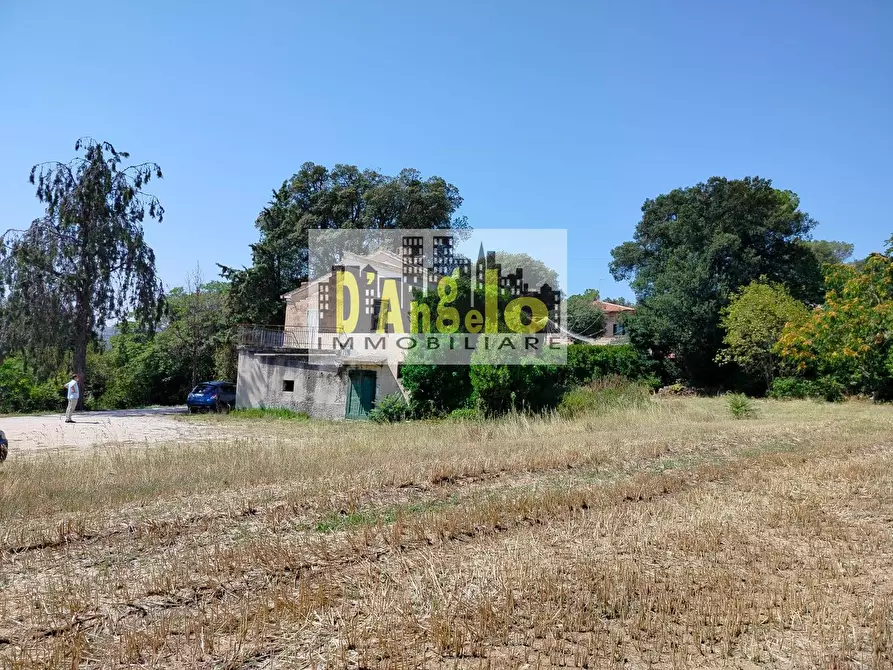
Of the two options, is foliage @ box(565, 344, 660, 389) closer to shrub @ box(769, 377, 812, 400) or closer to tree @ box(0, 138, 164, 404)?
shrub @ box(769, 377, 812, 400)

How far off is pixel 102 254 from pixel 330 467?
1047 inches

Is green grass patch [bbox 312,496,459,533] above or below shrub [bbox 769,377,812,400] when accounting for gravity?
below

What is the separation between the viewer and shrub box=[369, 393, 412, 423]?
19828 mm

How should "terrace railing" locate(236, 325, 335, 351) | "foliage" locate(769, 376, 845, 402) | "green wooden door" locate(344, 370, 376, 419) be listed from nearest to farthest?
"green wooden door" locate(344, 370, 376, 419) → "terrace railing" locate(236, 325, 335, 351) → "foliage" locate(769, 376, 845, 402)

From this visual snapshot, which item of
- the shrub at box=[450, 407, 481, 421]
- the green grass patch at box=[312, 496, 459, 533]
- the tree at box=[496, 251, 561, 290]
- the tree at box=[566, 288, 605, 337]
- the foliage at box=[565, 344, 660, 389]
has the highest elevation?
the tree at box=[496, 251, 561, 290]

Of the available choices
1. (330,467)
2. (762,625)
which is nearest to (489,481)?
(330,467)

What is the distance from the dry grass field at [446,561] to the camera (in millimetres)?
3805

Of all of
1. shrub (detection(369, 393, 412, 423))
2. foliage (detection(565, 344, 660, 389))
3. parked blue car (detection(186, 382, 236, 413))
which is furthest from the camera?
foliage (detection(565, 344, 660, 389))

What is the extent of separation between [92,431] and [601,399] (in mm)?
16944

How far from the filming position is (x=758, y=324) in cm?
3005

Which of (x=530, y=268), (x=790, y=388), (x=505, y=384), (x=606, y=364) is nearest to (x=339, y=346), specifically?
(x=505, y=384)

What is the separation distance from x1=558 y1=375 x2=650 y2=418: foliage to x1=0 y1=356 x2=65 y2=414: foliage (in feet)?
92.6

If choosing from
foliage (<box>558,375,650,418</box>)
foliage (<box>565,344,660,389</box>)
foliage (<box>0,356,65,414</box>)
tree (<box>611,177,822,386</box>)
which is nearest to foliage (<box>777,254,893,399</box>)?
foliage (<box>558,375,650,418</box>)

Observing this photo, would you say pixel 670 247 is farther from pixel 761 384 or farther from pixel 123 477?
pixel 123 477
